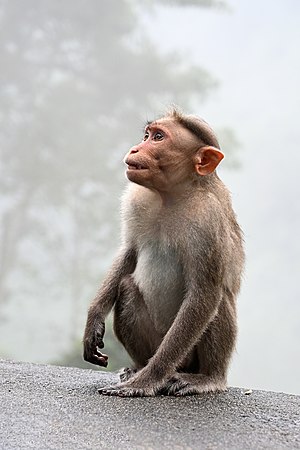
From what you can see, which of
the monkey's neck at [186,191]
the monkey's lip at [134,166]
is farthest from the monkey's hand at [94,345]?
the monkey's lip at [134,166]

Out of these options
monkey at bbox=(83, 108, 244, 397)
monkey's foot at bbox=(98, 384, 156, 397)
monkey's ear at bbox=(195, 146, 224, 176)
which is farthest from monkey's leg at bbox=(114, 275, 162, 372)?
monkey's ear at bbox=(195, 146, 224, 176)

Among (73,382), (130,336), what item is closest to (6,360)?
(73,382)

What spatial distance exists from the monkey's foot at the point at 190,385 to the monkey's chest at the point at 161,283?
0.25 metres

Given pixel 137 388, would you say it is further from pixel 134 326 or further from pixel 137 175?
pixel 137 175

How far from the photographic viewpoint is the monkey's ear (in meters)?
3.77

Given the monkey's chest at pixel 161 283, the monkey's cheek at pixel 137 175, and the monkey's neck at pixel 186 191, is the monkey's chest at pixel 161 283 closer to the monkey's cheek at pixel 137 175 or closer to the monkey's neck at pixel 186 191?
the monkey's neck at pixel 186 191

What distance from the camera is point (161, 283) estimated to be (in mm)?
3820

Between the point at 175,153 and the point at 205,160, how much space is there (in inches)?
5.7

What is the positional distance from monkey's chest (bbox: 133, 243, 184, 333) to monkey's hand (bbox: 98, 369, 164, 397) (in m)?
0.31

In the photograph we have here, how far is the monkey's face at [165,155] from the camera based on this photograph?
372 cm

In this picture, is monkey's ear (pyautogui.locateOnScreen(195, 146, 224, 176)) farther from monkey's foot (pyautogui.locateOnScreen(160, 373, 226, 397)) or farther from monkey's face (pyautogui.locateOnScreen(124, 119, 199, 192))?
monkey's foot (pyautogui.locateOnScreen(160, 373, 226, 397))

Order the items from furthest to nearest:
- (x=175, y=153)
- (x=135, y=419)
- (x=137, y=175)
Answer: (x=175, y=153), (x=137, y=175), (x=135, y=419)

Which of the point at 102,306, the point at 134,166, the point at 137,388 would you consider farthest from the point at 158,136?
the point at 137,388

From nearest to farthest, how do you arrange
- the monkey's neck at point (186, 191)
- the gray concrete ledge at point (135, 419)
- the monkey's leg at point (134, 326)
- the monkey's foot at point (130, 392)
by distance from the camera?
the gray concrete ledge at point (135, 419) → the monkey's foot at point (130, 392) → the monkey's neck at point (186, 191) → the monkey's leg at point (134, 326)
